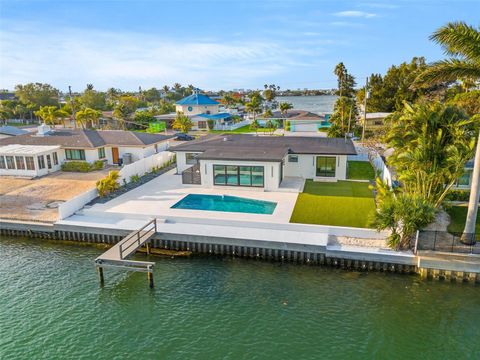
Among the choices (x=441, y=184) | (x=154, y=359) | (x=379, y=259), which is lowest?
(x=154, y=359)

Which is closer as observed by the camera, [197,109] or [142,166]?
[142,166]

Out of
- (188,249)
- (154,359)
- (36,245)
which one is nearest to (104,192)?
(36,245)

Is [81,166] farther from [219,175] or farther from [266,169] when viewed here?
[266,169]

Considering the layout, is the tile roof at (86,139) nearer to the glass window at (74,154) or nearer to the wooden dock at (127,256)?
the glass window at (74,154)

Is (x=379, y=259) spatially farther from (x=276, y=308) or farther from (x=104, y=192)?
(x=104, y=192)

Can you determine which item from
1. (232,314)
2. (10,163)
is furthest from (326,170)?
(10,163)

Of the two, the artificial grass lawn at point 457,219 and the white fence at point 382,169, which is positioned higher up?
the white fence at point 382,169

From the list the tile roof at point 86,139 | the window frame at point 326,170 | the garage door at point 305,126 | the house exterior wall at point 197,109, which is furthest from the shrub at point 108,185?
the house exterior wall at point 197,109
